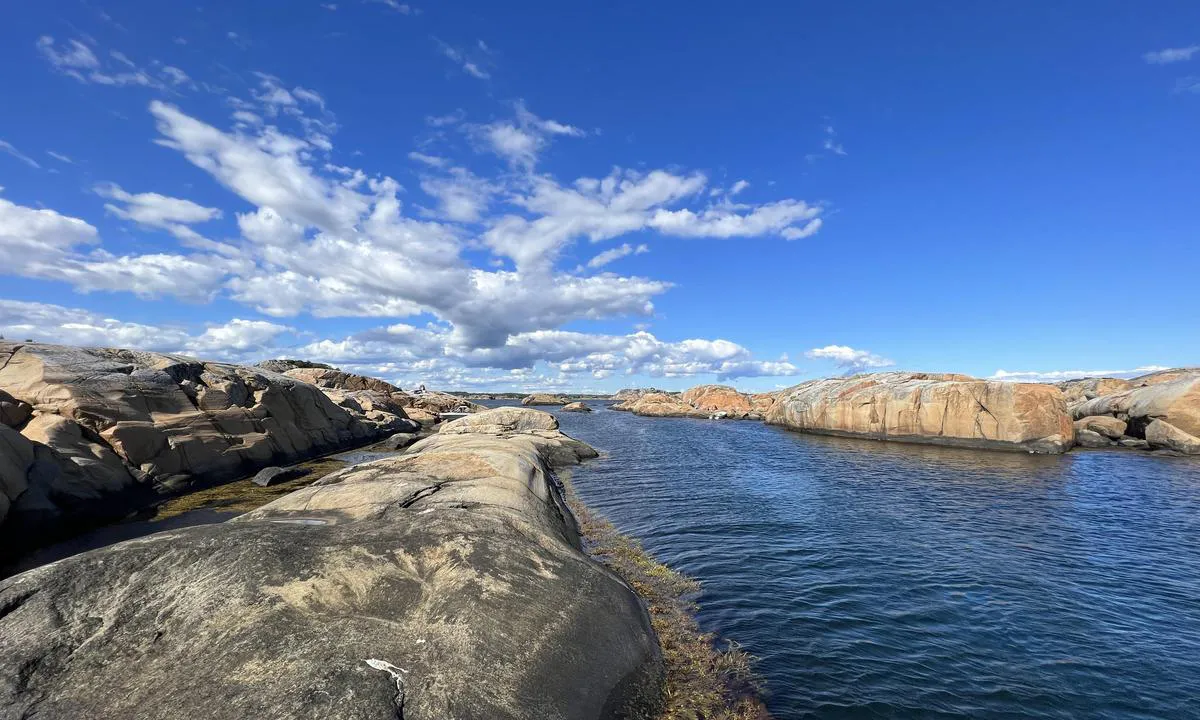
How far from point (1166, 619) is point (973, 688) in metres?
7.67

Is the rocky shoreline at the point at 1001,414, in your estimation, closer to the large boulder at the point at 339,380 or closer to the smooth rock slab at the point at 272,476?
the smooth rock slab at the point at 272,476

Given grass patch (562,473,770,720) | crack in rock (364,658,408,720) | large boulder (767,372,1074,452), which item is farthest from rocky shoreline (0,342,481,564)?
large boulder (767,372,1074,452)

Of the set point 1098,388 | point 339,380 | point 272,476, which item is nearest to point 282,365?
point 339,380

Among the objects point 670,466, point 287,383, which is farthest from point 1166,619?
point 287,383

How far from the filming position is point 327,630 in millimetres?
7422

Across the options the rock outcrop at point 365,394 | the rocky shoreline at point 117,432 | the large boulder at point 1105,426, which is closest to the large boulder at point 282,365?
the rock outcrop at point 365,394

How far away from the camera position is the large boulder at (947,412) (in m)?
46.1

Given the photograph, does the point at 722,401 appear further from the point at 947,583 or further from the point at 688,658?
the point at 688,658

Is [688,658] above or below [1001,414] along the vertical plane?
below

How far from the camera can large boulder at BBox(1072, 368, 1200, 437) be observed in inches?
1743

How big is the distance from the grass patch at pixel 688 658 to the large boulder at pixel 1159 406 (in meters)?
55.2

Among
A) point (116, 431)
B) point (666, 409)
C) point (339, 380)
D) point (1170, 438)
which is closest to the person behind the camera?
point (116, 431)

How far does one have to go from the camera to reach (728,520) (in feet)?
75.9

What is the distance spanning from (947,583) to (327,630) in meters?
16.5
